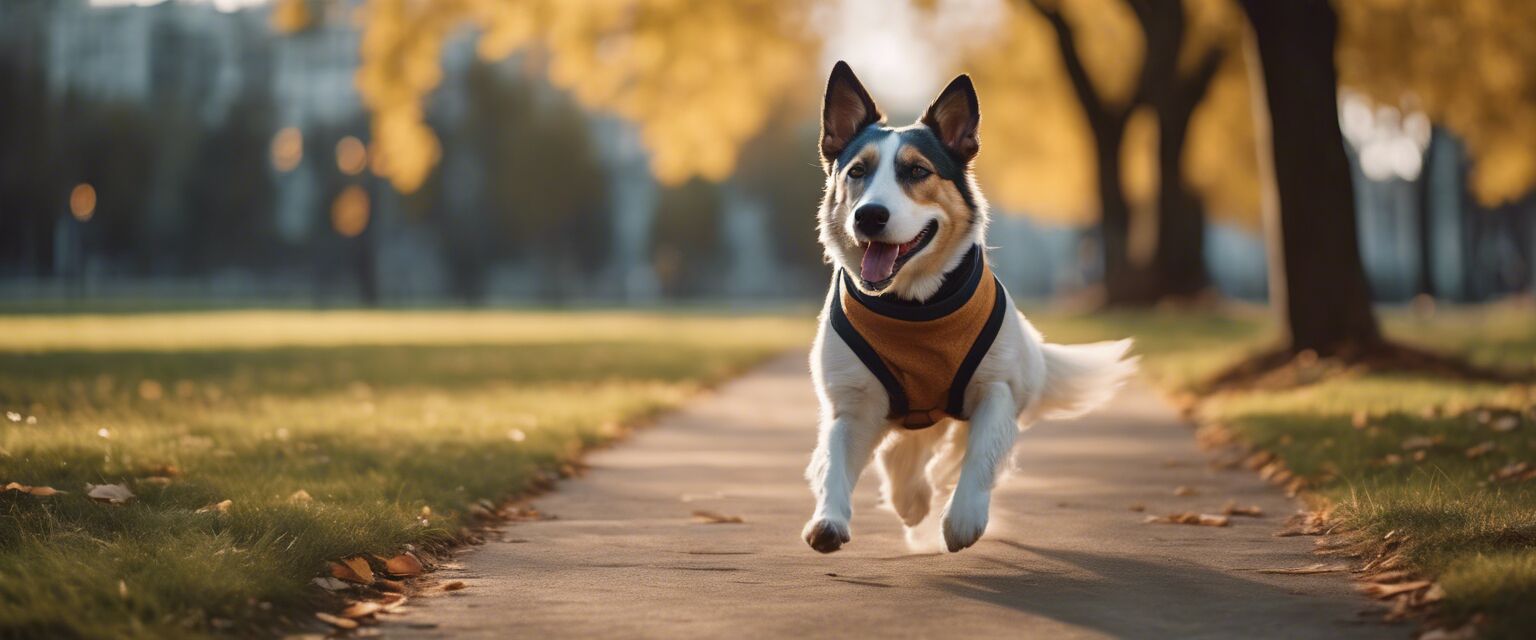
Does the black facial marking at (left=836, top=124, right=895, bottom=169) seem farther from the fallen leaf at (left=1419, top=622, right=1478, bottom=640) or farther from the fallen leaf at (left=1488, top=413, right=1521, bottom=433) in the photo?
the fallen leaf at (left=1488, top=413, right=1521, bottom=433)

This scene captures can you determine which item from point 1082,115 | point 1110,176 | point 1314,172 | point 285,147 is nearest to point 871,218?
point 1314,172

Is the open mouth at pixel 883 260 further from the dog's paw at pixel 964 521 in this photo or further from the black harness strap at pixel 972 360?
the dog's paw at pixel 964 521

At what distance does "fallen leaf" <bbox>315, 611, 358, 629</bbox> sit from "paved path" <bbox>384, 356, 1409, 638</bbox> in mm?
170

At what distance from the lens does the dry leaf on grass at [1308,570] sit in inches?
225

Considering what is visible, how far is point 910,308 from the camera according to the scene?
20.3 ft

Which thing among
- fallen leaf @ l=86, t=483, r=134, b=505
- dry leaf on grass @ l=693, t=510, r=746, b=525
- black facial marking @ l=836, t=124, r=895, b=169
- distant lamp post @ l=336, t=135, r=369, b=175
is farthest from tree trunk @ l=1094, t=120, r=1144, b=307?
distant lamp post @ l=336, t=135, r=369, b=175

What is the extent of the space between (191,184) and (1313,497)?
68985 millimetres

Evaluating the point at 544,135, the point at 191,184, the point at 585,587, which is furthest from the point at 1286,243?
the point at 191,184

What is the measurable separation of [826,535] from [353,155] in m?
61.5

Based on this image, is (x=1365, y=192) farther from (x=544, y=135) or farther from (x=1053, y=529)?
(x=1053, y=529)

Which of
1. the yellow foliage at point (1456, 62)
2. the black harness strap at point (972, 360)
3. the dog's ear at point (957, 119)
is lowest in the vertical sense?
the black harness strap at point (972, 360)

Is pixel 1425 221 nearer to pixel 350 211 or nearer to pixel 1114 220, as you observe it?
pixel 1114 220

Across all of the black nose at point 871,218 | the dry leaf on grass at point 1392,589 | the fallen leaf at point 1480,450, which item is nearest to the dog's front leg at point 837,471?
the black nose at point 871,218

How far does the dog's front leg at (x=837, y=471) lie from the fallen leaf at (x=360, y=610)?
146 cm
